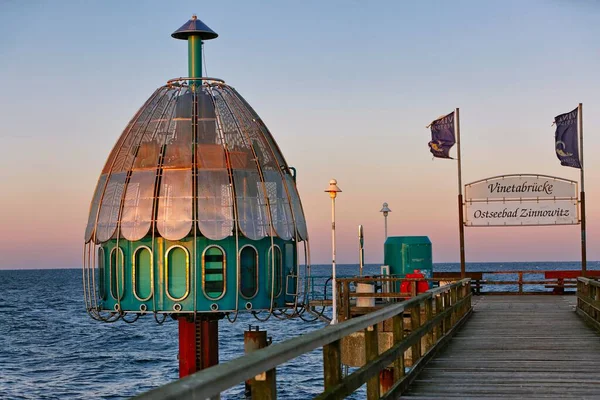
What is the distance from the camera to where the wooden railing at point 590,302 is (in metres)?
21.8

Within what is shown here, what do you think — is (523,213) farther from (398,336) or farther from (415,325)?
(398,336)

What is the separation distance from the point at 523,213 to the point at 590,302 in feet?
48.9

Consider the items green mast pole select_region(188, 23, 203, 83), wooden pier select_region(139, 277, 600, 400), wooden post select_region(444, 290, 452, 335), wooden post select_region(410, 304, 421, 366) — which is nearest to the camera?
wooden pier select_region(139, 277, 600, 400)

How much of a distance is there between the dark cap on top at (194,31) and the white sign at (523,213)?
13.4 metres

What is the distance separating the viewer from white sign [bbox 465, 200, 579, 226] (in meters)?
37.7

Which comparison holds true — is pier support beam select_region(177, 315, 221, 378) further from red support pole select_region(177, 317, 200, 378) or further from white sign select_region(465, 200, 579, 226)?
white sign select_region(465, 200, 579, 226)

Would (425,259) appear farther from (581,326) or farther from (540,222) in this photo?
(581,326)

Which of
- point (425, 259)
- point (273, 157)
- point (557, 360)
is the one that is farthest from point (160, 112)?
point (557, 360)

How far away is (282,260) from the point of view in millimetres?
28562

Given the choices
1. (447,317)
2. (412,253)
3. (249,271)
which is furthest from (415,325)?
(412,253)

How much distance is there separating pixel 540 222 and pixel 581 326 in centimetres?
1542

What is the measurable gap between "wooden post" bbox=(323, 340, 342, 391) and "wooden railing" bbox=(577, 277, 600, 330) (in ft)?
46.6

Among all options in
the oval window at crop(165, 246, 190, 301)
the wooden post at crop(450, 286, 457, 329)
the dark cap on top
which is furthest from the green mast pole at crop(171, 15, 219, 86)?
the wooden post at crop(450, 286, 457, 329)

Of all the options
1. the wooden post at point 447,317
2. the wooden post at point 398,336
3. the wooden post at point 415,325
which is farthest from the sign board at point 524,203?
the wooden post at point 398,336
